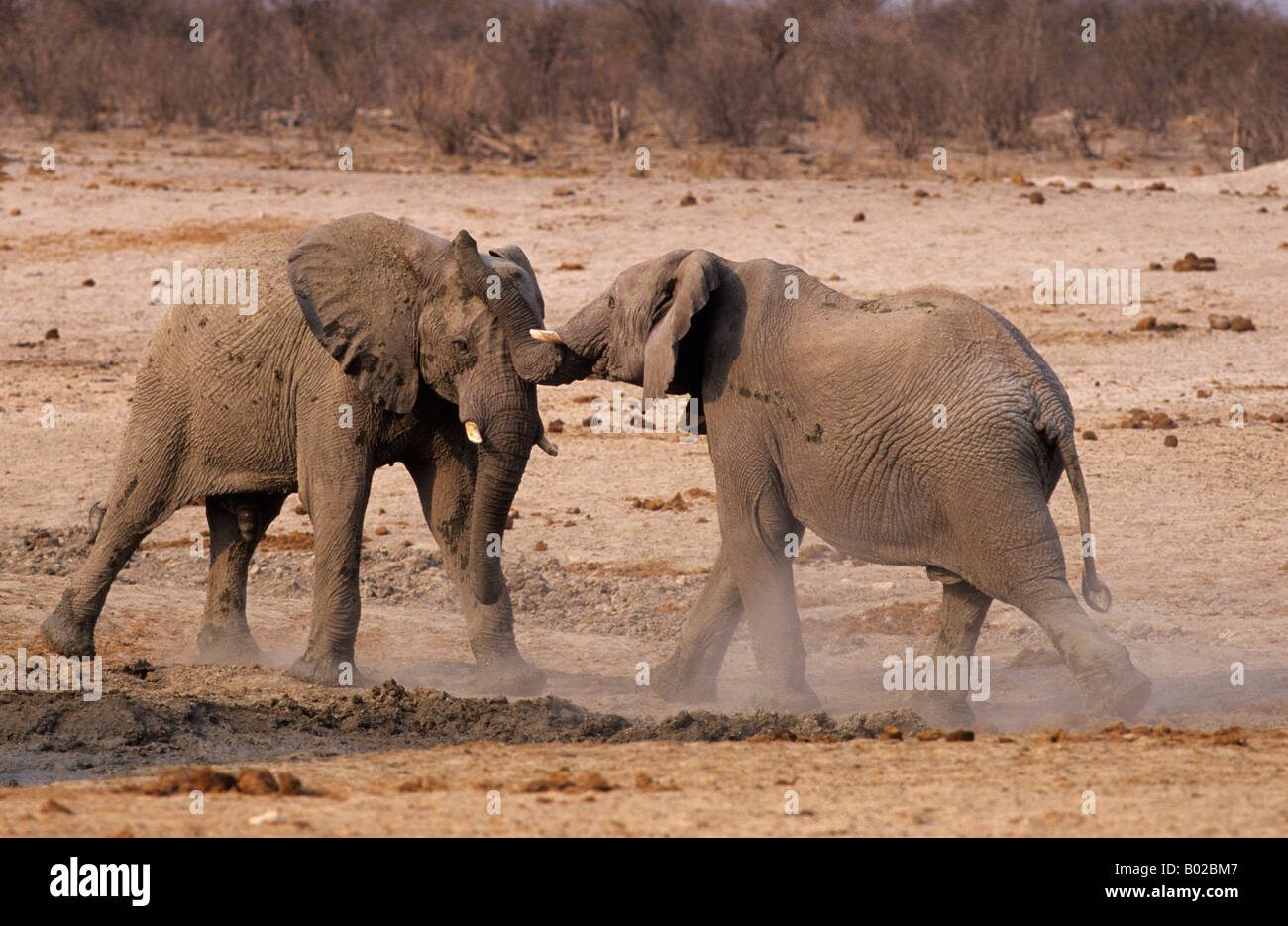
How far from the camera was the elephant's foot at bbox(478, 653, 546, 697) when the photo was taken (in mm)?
7801

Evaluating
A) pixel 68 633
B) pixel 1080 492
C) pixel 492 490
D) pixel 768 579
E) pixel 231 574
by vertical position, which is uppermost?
pixel 1080 492

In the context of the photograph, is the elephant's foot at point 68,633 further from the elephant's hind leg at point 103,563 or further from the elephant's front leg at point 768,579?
the elephant's front leg at point 768,579

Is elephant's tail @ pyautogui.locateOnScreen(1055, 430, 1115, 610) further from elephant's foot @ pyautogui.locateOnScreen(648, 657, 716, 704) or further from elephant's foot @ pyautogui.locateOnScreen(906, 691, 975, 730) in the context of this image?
elephant's foot @ pyautogui.locateOnScreen(648, 657, 716, 704)

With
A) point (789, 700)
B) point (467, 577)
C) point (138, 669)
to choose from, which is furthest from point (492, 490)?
point (138, 669)

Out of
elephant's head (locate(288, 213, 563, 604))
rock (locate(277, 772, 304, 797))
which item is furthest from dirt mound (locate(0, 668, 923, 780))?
rock (locate(277, 772, 304, 797))

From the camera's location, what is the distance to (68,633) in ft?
26.9

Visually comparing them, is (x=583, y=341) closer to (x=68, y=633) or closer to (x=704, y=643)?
(x=704, y=643)

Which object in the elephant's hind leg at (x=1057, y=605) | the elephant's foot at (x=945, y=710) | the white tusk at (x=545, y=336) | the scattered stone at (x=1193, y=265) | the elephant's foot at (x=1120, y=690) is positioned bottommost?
the elephant's foot at (x=945, y=710)

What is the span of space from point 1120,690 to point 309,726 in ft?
10.5

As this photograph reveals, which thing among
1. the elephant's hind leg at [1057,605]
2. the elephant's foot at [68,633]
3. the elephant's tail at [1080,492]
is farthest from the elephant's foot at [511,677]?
the elephant's tail at [1080,492]

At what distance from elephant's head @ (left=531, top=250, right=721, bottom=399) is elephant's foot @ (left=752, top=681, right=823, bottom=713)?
51.9 inches

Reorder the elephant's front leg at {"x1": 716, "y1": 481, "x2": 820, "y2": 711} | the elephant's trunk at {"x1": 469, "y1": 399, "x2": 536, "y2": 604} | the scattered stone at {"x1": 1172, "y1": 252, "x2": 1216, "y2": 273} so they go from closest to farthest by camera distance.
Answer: the elephant's front leg at {"x1": 716, "y1": 481, "x2": 820, "y2": 711}, the elephant's trunk at {"x1": 469, "y1": 399, "x2": 536, "y2": 604}, the scattered stone at {"x1": 1172, "y1": 252, "x2": 1216, "y2": 273}

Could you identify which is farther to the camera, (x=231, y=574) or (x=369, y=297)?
(x=231, y=574)

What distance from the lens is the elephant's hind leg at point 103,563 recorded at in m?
8.09
